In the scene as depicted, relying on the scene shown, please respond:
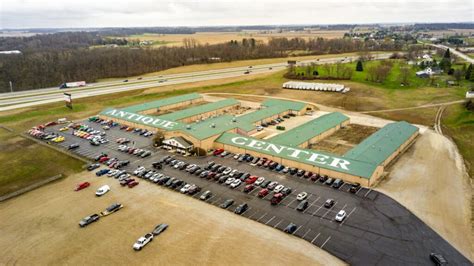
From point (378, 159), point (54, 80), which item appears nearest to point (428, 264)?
point (378, 159)

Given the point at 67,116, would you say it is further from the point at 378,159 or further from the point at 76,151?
the point at 378,159

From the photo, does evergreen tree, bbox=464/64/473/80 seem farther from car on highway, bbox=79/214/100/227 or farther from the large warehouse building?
car on highway, bbox=79/214/100/227

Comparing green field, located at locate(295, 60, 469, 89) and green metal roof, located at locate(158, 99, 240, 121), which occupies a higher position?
green field, located at locate(295, 60, 469, 89)

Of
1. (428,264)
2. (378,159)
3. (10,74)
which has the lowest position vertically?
(428,264)

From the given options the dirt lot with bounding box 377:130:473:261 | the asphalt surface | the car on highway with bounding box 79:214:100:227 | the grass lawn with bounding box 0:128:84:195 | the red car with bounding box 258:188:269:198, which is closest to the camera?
the asphalt surface

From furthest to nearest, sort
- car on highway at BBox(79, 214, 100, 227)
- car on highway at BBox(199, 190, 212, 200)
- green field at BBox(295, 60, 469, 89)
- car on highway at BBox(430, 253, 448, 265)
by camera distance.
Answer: green field at BBox(295, 60, 469, 89), car on highway at BBox(199, 190, 212, 200), car on highway at BBox(79, 214, 100, 227), car on highway at BBox(430, 253, 448, 265)

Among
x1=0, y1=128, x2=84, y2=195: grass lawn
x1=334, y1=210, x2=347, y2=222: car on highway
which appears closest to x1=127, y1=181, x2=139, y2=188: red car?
x1=0, y1=128, x2=84, y2=195: grass lawn
